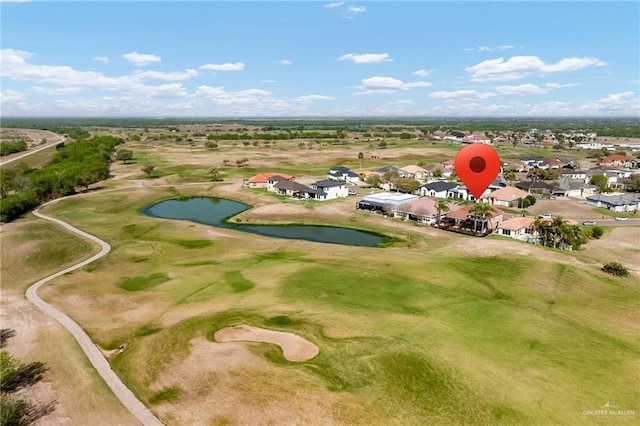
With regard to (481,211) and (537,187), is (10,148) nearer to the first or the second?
(481,211)

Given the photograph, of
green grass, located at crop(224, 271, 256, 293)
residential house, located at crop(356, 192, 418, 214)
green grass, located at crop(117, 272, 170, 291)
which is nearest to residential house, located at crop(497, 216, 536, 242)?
residential house, located at crop(356, 192, 418, 214)

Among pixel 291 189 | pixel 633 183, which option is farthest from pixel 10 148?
pixel 633 183

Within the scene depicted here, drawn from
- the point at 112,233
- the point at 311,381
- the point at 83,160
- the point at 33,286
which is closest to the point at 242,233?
the point at 112,233

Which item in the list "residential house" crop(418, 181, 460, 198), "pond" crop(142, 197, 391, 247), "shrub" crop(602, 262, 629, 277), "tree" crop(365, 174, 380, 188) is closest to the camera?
"shrub" crop(602, 262, 629, 277)

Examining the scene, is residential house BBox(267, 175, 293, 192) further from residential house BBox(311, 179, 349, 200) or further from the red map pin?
the red map pin

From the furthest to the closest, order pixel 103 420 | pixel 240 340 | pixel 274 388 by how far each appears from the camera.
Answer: pixel 240 340 → pixel 274 388 → pixel 103 420

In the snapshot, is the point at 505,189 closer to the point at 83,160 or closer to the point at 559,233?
the point at 559,233

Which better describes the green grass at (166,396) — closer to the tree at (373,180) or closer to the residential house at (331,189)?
the residential house at (331,189)
